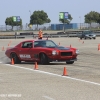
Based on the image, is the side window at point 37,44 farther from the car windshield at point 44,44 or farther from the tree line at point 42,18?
the tree line at point 42,18

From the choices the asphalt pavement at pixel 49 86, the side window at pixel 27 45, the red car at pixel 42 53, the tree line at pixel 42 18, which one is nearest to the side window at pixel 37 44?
the red car at pixel 42 53

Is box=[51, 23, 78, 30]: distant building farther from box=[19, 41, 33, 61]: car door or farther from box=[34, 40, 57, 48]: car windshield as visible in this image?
box=[34, 40, 57, 48]: car windshield

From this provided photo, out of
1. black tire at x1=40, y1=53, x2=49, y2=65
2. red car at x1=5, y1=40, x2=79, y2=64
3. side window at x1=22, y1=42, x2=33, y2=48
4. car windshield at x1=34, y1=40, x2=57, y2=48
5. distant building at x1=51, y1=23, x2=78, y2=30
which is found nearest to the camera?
red car at x1=5, y1=40, x2=79, y2=64

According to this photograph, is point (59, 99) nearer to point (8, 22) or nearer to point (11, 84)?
point (11, 84)

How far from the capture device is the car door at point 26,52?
21.6 m

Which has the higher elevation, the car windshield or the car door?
the car windshield

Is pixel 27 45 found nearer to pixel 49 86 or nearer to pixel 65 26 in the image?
pixel 49 86

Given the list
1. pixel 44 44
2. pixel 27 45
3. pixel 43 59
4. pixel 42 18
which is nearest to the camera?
pixel 43 59

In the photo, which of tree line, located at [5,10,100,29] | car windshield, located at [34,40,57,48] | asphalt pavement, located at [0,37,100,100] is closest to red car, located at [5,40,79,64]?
car windshield, located at [34,40,57,48]

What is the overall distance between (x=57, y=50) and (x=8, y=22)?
419 feet

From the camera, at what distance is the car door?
21.6 metres

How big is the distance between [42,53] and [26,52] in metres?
1.20

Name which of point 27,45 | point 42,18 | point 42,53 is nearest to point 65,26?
point 42,18

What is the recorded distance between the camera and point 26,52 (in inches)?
855
